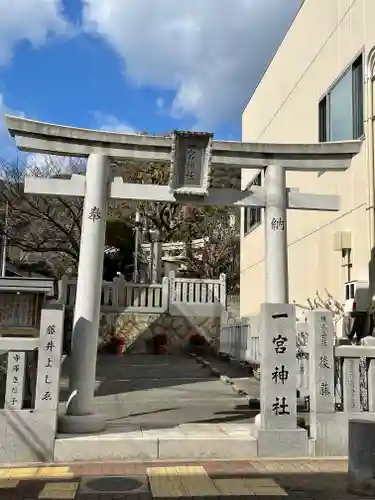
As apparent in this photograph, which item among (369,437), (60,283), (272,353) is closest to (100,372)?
(60,283)

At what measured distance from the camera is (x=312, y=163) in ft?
32.4

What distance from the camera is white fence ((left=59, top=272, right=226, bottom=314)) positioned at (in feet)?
81.8

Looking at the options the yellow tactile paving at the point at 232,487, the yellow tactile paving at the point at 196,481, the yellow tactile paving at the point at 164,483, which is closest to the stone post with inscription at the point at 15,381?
the yellow tactile paving at the point at 164,483

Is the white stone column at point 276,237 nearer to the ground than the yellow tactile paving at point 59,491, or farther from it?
farther from it

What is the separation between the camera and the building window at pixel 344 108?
12.8 metres

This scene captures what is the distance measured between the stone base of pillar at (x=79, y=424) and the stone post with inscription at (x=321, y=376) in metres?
3.30

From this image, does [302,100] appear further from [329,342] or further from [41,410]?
[41,410]

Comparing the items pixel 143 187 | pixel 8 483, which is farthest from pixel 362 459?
pixel 143 187

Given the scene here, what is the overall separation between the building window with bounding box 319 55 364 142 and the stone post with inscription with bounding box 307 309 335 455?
615 cm

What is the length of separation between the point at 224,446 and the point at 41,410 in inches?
106

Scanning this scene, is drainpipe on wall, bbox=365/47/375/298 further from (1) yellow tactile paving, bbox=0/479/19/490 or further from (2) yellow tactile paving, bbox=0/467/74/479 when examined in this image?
(1) yellow tactile paving, bbox=0/479/19/490

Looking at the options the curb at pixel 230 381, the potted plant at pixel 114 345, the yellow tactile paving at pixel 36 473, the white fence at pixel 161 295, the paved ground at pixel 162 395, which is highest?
the white fence at pixel 161 295

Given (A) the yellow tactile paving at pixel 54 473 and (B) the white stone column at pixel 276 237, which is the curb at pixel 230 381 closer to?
(B) the white stone column at pixel 276 237

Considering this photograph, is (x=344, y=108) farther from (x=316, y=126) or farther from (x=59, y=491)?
(x=59, y=491)
